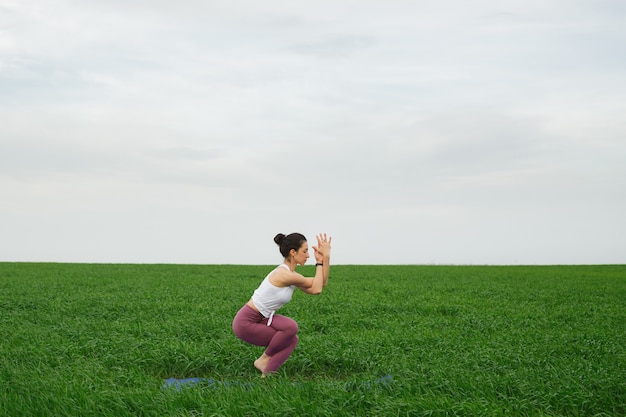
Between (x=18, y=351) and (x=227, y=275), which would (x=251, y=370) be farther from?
(x=227, y=275)

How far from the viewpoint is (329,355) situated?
9281 mm

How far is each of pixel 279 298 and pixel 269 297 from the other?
128mm

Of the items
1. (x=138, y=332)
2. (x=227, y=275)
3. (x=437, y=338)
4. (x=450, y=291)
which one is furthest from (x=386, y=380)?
(x=227, y=275)

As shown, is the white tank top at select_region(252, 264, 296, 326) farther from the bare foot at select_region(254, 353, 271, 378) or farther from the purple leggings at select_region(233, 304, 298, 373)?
the bare foot at select_region(254, 353, 271, 378)

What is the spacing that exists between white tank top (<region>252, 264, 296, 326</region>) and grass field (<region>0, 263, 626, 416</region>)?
0.87 metres

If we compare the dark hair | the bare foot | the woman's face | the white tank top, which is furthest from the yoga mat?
the dark hair

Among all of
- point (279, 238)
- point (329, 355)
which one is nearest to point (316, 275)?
point (279, 238)

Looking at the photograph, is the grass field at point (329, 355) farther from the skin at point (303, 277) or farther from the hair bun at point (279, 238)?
the hair bun at point (279, 238)

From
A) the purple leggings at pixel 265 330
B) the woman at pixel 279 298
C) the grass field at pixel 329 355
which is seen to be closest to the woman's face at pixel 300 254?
the woman at pixel 279 298

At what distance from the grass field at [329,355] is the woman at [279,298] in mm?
440

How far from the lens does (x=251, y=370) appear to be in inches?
348

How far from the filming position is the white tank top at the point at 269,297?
7852 mm

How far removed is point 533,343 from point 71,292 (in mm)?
14246

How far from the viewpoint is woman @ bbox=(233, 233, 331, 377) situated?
769cm
